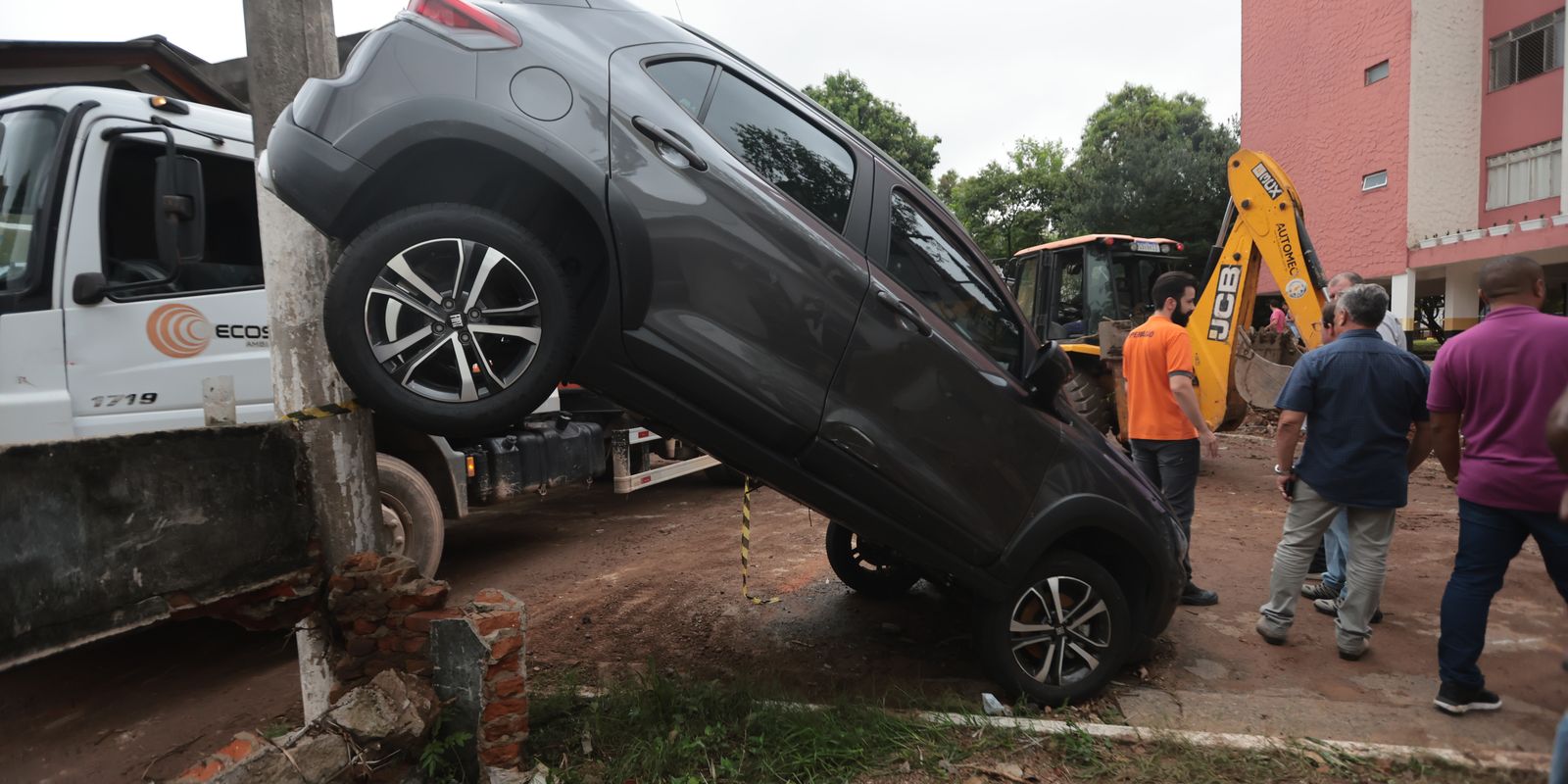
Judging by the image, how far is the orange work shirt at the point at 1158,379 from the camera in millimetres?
4718

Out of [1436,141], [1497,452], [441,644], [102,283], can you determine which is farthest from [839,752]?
[1436,141]

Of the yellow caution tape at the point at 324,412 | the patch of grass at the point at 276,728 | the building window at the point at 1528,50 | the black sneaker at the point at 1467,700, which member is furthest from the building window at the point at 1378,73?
the patch of grass at the point at 276,728

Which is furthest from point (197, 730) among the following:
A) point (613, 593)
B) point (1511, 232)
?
point (1511, 232)

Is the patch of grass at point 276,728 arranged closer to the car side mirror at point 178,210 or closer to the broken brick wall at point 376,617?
the broken brick wall at point 376,617

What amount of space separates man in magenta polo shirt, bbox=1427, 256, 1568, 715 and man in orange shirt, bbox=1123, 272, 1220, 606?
1305 millimetres

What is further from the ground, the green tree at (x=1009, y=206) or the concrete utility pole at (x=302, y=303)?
the green tree at (x=1009, y=206)

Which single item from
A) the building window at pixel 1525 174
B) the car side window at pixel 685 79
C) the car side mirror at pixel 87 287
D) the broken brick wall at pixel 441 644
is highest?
the building window at pixel 1525 174

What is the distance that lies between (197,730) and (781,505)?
16.5 feet

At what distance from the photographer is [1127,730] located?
126 inches

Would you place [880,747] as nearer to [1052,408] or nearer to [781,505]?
[1052,408]

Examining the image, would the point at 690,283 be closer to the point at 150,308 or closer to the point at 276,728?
the point at 276,728

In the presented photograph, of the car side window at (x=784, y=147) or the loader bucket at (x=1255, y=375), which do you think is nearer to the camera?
the car side window at (x=784, y=147)

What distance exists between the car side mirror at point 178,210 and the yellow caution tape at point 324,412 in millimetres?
1772

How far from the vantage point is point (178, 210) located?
3.84 meters
